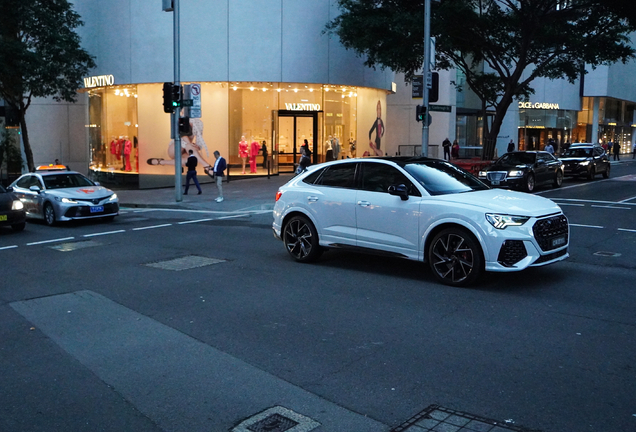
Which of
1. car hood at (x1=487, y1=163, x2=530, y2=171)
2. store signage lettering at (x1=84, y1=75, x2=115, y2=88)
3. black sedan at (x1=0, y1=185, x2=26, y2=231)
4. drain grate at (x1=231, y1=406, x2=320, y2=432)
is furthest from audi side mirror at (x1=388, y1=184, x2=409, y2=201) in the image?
store signage lettering at (x1=84, y1=75, x2=115, y2=88)

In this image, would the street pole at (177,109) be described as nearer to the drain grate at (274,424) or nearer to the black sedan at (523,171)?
the black sedan at (523,171)

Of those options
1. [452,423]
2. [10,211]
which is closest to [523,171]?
[10,211]

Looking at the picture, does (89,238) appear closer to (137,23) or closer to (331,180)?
(331,180)

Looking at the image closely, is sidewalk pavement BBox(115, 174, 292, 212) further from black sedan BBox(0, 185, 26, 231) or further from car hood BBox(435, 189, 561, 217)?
car hood BBox(435, 189, 561, 217)

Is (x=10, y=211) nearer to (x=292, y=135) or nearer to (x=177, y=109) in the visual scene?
(x=177, y=109)

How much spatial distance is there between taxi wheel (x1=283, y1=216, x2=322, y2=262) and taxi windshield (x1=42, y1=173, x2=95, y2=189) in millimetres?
9531

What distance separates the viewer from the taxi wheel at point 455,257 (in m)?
8.88

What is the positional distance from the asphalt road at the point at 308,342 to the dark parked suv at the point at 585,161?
2011 cm

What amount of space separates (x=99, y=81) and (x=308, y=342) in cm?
3024

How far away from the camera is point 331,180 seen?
10.9 meters

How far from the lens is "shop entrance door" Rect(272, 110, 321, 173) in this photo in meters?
33.8

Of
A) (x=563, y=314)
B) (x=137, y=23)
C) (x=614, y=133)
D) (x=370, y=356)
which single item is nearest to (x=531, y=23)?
(x=137, y=23)

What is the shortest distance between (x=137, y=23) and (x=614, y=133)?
61.1 meters

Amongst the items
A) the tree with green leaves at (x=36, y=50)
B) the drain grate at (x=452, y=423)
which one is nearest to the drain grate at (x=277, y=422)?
the drain grate at (x=452, y=423)
